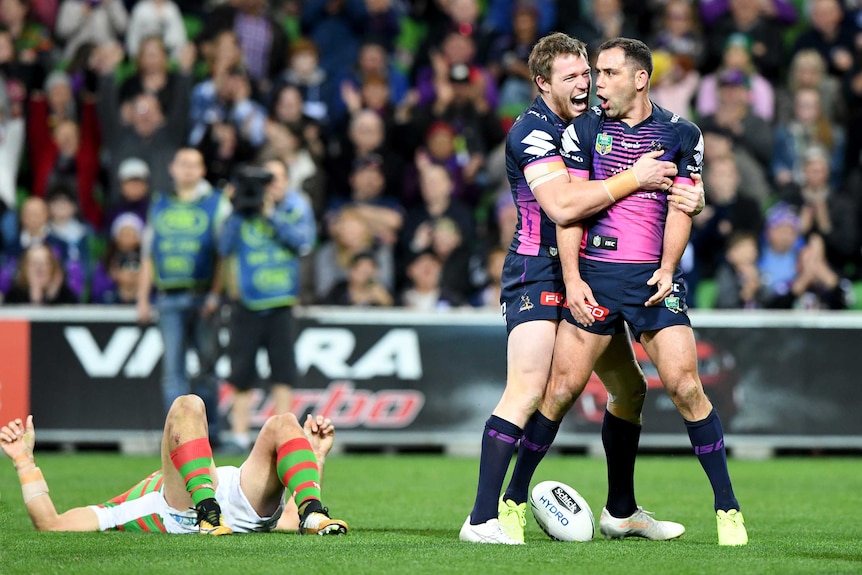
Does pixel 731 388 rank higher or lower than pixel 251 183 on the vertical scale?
lower

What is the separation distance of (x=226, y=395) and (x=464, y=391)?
2.27 meters

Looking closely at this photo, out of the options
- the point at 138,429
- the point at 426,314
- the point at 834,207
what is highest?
the point at 834,207

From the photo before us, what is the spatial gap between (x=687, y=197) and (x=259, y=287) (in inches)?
253

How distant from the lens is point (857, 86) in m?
16.1

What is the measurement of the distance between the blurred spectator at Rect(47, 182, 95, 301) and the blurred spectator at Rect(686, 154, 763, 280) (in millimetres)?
6512

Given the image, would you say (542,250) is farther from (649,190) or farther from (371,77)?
(371,77)

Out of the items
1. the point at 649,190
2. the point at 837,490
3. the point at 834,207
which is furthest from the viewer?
the point at 834,207

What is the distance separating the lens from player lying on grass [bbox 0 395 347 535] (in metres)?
6.89

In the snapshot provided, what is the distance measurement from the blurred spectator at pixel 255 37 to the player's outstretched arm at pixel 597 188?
10893mm

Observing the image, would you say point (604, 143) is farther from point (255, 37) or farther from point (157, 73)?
point (255, 37)

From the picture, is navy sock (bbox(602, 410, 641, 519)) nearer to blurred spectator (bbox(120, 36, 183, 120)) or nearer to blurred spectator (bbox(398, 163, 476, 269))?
blurred spectator (bbox(398, 163, 476, 269))

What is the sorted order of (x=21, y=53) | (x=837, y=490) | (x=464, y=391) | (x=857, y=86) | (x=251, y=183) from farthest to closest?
(x=21, y=53) < (x=857, y=86) < (x=464, y=391) < (x=251, y=183) < (x=837, y=490)

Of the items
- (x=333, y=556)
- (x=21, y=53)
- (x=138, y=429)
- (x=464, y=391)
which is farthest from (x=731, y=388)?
(x=21, y=53)

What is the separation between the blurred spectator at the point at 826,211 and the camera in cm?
1468
